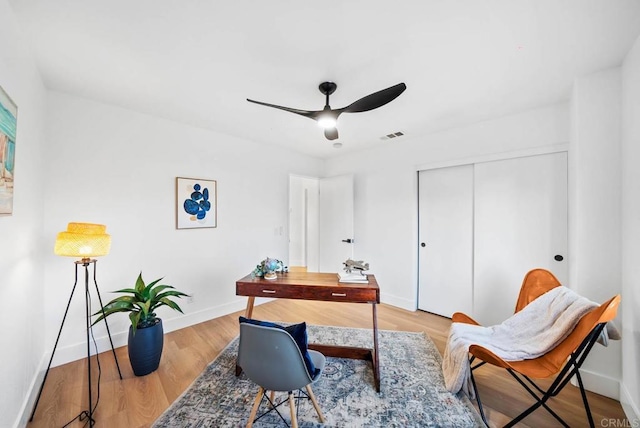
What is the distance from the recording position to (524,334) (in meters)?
1.75

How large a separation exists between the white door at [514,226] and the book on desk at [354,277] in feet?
5.46

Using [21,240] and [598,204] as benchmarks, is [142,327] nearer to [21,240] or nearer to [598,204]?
[21,240]

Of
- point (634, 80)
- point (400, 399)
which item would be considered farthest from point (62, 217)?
point (634, 80)

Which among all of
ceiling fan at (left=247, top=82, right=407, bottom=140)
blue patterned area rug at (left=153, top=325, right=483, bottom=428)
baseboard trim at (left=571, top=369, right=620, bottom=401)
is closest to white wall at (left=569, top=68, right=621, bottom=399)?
baseboard trim at (left=571, top=369, right=620, bottom=401)

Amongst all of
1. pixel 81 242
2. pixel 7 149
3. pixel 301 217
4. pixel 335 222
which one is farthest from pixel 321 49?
pixel 301 217

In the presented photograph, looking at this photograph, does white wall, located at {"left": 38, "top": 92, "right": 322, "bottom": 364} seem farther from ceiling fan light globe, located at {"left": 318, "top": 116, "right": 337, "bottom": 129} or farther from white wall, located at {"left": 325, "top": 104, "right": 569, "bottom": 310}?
ceiling fan light globe, located at {"left": 318, "top": 116, "right": 337, "bottom": 129}

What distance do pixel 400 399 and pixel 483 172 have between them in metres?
2.47

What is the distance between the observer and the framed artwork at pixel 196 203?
2.83 metres

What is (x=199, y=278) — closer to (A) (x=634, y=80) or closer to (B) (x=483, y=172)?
(B) (x=483, y=172)

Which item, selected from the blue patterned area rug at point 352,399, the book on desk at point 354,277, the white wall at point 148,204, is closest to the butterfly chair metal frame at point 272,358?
the blue patterned area rug at point 352,399

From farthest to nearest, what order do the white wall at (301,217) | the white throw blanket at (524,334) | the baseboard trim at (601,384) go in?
1. the white wall at (301,217)
2. the baseboard trim at (601,384)
3. the white throw blanket at (524,334)

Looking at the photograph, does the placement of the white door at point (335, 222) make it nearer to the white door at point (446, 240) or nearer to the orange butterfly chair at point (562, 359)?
the white door at point (446, 240)

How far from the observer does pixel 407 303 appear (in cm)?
336

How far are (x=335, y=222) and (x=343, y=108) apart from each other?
2545 millimetres
